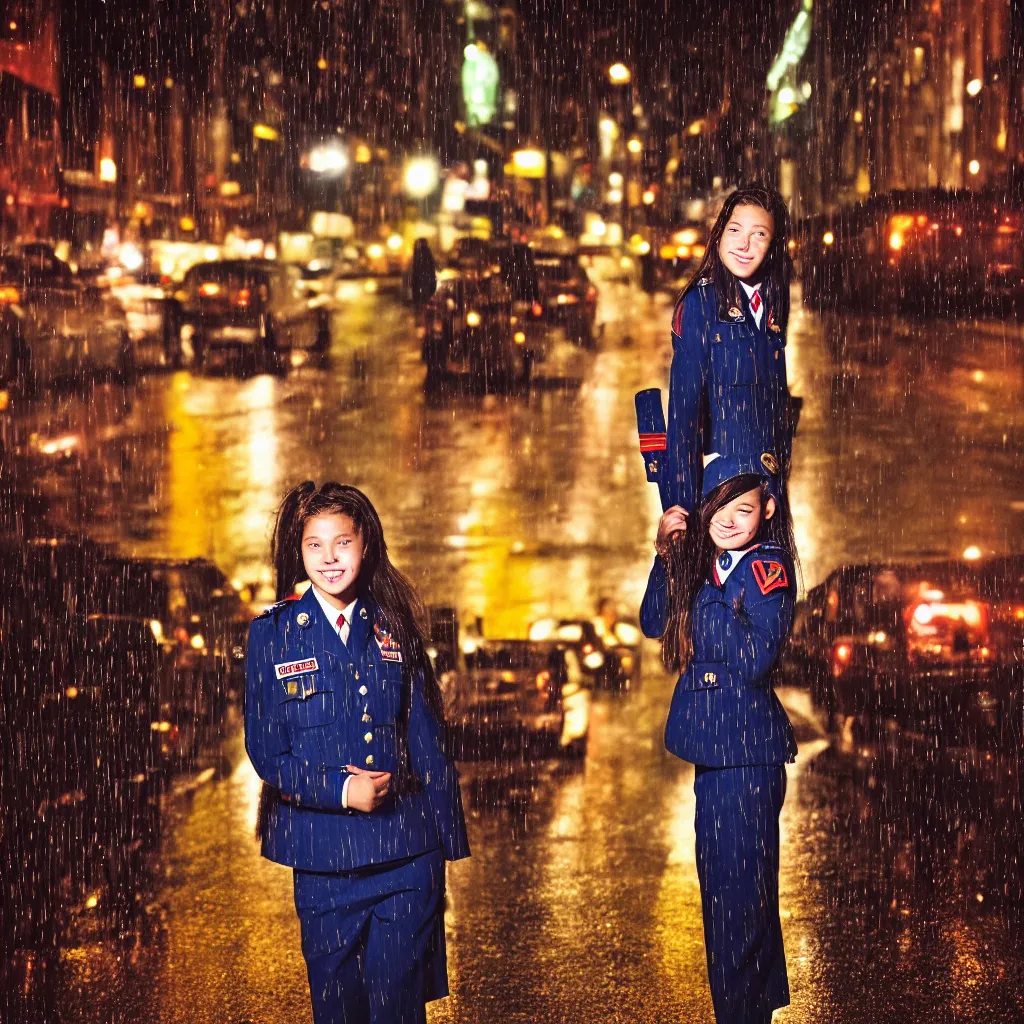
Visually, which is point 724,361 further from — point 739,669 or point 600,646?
point 600,646

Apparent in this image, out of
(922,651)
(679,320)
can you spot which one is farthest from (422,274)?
(679,320)

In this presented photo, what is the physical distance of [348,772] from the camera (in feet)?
12.1

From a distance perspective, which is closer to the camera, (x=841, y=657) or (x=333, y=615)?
(x=333, y=615)

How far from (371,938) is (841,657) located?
5.24 m

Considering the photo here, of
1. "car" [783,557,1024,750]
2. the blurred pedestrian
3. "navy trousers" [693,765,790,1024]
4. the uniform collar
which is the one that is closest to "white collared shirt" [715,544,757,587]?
the uniform collar

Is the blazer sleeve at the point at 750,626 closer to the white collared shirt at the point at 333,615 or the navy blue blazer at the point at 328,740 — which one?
the navy blue blazer at the point at 328,740

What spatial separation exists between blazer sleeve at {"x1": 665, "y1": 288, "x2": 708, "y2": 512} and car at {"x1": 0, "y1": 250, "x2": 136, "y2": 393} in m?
12.3

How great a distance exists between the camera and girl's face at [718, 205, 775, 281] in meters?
4.34

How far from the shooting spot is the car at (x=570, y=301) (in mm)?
17250

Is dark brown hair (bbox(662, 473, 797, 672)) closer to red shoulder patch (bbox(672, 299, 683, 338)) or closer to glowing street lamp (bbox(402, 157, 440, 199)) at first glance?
red shoulder patch (bbox(672, 299, 683, 338))

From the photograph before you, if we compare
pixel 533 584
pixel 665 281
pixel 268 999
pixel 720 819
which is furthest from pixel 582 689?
pixel 665 281

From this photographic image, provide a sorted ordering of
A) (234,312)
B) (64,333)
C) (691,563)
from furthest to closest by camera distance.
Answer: (234,312) < (64,333) < (691,563)

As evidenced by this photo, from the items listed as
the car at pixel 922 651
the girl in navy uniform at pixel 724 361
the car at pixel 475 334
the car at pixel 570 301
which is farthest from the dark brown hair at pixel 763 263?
the car at pixel 570 301

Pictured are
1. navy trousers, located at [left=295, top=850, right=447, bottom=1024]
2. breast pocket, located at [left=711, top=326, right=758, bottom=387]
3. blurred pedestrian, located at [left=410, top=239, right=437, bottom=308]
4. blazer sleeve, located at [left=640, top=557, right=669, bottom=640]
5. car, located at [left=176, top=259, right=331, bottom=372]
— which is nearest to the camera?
navy trousers, located at [left=295, top=850, right=447, bottom=1024]
